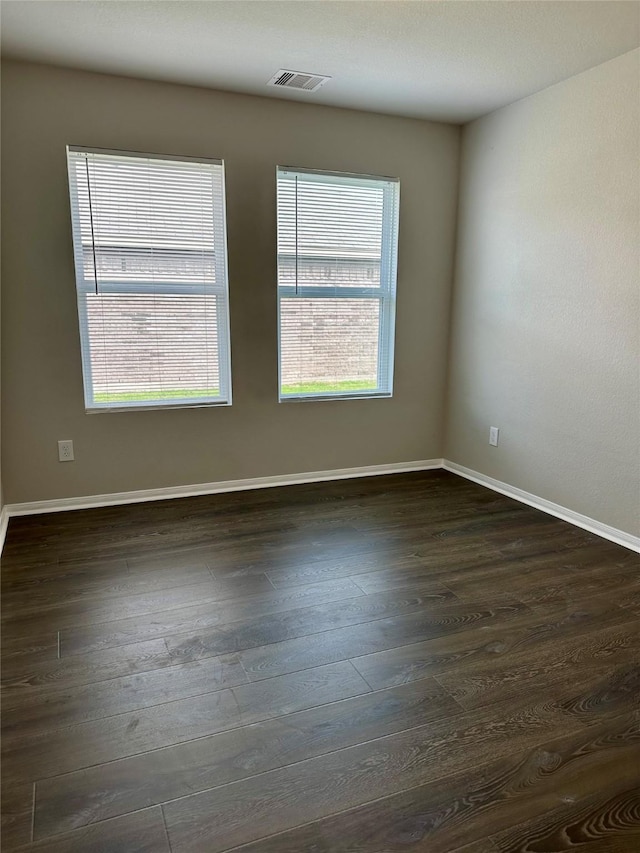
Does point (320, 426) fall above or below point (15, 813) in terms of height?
above

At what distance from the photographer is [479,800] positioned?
56.2 inches

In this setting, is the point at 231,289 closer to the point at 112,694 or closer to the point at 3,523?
the point at 3,523

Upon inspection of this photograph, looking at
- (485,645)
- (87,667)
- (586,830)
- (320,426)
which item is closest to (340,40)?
(320,426)

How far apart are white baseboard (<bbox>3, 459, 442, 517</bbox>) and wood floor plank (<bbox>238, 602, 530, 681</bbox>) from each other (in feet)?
5.57

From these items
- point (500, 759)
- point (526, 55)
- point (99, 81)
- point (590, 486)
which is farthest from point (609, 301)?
point (99, 81)

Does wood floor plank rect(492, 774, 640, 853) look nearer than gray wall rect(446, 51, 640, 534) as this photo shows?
Yes

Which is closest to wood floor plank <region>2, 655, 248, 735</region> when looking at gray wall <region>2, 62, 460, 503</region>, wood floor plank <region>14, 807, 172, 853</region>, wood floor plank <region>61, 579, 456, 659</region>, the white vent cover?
wood floor plank <region>61, 579, 456, 659</region>

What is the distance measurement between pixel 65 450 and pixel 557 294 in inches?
125

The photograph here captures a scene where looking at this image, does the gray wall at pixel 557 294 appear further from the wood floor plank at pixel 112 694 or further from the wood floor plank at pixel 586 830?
the wood floor plank at pixel 112 694

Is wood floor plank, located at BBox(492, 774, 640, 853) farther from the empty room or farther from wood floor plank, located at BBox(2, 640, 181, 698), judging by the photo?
wood floor plank, located at BBox(2, 640, 181, 698)

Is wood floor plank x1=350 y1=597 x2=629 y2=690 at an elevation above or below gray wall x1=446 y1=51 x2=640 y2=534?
below

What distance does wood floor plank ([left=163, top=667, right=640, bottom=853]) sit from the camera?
1351 mm

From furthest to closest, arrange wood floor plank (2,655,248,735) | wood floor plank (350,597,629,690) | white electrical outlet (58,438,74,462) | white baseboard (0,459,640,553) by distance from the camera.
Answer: white electrical outlet (58,438,74,462) → white baseboard (0,459,640,553) → wood floor plank (350,597,629,690) → wood floor plank (2,655,248,735)

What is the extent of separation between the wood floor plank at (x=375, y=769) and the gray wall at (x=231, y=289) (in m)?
2.45
